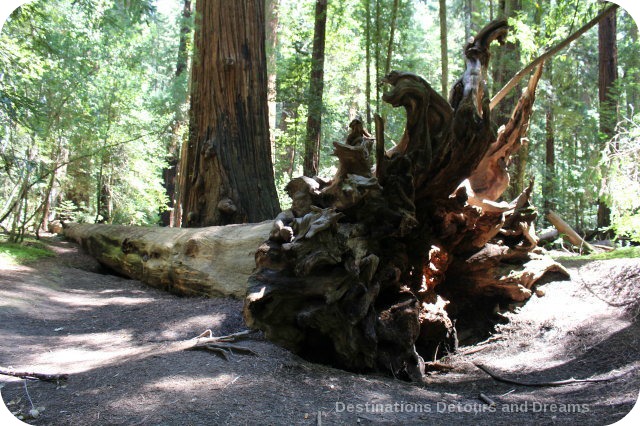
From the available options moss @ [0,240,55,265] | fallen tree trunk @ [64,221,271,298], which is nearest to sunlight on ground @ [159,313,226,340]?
fallen tree trunk @ [64,221,271,298]

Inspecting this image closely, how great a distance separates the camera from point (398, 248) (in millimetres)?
4266

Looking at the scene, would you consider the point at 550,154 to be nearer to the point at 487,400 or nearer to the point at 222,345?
the point at 487,400

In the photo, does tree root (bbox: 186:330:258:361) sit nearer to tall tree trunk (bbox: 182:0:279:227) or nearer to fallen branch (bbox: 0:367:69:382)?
fallen branch (bbox: 0:367:69:382)

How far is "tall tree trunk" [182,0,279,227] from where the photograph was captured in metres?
6.74

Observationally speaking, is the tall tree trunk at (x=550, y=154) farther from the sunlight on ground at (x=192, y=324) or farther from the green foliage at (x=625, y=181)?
the sunlight on ground at (x=192, y=324)

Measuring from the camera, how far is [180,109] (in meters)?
10.1

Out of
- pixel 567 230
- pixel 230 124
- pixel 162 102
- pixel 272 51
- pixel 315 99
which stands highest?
pixel 272 51

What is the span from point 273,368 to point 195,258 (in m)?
3.03

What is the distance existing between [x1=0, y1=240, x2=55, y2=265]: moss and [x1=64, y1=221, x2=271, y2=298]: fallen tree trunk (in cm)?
141

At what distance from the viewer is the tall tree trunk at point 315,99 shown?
10.1m

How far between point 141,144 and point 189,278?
8658mm

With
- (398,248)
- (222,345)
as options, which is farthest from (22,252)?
(398,248)

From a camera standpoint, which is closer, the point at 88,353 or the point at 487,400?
the point at 487,400

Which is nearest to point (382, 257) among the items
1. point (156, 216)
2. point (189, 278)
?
point (189, 278)
